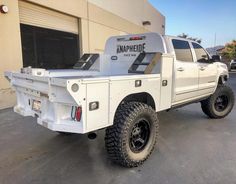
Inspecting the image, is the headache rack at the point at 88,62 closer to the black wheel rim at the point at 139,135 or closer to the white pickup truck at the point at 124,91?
the white pickup truck at the point at 124,91

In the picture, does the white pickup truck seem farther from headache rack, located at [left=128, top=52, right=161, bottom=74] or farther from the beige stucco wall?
the beige stucco wall

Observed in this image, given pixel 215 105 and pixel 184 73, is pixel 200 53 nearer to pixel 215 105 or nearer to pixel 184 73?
pixel 184 73

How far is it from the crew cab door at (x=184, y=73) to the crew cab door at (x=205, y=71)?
8.6 inches

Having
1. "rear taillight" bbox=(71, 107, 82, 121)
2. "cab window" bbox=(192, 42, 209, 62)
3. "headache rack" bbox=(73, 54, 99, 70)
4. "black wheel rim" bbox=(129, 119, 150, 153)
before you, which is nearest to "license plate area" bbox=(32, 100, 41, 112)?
"rear taillight" bbox=(71, 107, 82, 121)

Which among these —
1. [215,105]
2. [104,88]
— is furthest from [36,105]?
[215,105]

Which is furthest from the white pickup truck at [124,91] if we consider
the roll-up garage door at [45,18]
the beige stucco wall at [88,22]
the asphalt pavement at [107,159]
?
the roll-up garage door at [45,18]

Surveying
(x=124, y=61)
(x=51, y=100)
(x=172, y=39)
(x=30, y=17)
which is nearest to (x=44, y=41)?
(x=30, y=17)

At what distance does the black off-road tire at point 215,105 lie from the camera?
5486mm

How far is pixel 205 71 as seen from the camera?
16.6ft

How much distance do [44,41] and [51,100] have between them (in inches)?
245

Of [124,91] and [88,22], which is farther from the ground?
[88,22]

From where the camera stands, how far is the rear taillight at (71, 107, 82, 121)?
2498 mm

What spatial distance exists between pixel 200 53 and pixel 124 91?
305 cm

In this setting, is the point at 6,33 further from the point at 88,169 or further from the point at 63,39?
the point at 88,169
